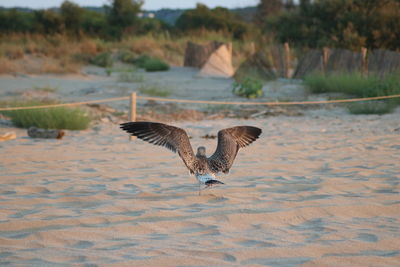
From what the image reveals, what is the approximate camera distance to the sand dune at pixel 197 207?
3.15 metres

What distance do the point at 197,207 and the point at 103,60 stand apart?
17.8 m

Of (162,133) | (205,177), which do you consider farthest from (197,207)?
(162,133)

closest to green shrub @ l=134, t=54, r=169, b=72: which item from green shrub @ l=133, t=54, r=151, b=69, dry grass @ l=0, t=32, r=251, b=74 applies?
green shrub @ l=133, t=54, r=151, b=69

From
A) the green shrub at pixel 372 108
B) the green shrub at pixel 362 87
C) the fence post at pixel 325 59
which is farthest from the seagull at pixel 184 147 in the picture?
the fence post at pixel 325 59

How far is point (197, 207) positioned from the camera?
4.37m

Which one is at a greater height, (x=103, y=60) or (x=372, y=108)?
(x=103, y=60)

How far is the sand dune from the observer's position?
3.15m

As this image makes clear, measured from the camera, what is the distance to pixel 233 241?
3416 millimetres

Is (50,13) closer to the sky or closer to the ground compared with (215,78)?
closer to the sky

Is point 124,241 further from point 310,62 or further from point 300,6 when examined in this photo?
point 300,6

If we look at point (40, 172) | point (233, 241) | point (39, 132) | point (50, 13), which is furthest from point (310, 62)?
point (50, 13)

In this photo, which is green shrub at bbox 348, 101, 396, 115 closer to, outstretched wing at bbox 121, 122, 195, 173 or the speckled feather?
the speckled feather

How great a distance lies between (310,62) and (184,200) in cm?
1274

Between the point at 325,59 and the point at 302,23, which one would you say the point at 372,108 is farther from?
the point at 302,23
